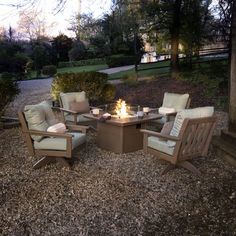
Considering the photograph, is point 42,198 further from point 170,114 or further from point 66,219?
point 170,114

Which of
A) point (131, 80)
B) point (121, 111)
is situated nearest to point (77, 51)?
point (131, 80)

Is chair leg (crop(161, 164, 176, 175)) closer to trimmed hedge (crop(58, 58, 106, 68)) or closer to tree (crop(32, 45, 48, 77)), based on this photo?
tree (crop(32, 45, 48, 77))

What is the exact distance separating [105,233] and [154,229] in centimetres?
43

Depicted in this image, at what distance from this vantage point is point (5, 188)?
388 cm

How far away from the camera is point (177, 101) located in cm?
613

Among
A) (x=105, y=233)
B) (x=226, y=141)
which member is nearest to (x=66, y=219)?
(x=105, y=233)

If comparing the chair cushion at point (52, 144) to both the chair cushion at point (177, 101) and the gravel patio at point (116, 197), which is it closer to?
the gravel patio at point (116, 197)

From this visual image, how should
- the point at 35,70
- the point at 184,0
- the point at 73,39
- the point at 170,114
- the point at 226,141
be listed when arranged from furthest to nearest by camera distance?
the point at 73,39, the point at 35,70, the point at 184,0, the point at 170,114, the point at 226,141

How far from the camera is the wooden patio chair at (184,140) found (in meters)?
3.99

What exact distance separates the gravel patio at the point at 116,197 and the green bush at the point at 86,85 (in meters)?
3.99

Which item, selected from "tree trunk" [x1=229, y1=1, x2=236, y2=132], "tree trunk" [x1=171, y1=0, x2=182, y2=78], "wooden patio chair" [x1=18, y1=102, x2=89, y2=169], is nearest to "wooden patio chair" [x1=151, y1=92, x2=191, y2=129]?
"tree trunk" [x1=229, y1=1, x2=236, y2=132]

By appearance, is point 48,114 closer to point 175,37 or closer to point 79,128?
point 79,128

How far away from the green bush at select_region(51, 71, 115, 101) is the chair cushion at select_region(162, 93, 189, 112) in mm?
3044

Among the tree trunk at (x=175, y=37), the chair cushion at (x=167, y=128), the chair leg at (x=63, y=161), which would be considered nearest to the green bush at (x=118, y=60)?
the tree trunk at (x=175, y=37)
